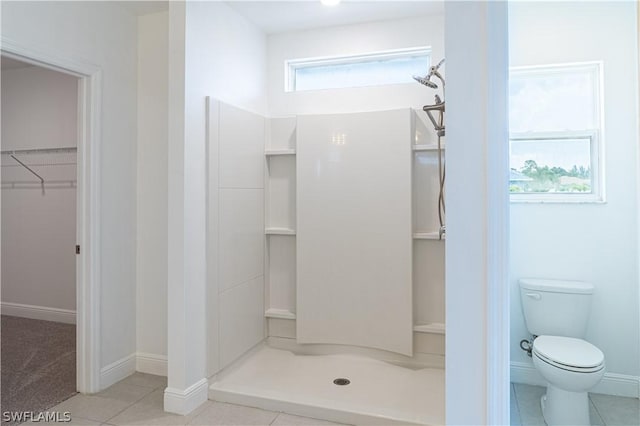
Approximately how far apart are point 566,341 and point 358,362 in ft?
4.60

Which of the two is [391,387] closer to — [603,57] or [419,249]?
[419,249]

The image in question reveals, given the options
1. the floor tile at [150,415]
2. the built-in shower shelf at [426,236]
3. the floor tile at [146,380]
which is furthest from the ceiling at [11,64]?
the built-in shower shelf at [426,236]

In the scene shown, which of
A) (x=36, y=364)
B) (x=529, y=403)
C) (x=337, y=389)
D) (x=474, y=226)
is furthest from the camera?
(x=36, y=364)

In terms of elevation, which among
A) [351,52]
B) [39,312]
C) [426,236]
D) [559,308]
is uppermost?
[351,52]

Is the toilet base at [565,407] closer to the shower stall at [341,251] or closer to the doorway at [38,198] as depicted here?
the shower stall at [341,251]

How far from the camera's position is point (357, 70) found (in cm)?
326

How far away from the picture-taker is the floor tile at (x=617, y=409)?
5.70ft

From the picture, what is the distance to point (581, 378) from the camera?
6.43 feet

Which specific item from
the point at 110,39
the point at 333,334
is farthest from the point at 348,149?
the point at 110,39

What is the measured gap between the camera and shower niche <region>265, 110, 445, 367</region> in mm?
2922

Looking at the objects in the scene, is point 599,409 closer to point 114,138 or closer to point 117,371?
point 117,371

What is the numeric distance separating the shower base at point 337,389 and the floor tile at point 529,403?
0.53 meters

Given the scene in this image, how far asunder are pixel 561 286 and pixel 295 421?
1.64 m

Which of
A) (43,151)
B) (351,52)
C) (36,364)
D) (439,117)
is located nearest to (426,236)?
(439,117)
